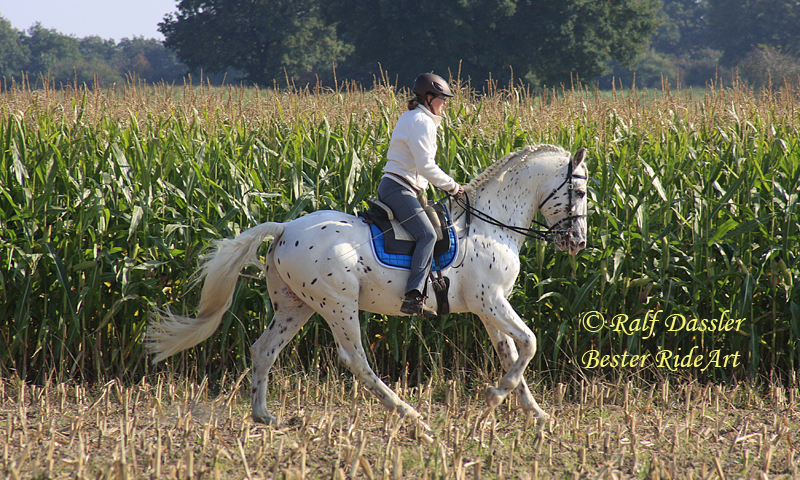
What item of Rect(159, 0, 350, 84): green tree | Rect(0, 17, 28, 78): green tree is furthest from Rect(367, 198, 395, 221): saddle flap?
Rect(0, 17, 28, 78): green tree

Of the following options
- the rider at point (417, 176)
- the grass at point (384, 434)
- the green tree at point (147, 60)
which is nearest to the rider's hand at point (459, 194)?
the rider at point (417, 176)

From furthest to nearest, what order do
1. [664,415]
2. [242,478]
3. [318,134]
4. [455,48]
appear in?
1. [455,48]
2. [318,134]
3. [664,415]
4. [242,478]

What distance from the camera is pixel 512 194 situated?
4570 mm

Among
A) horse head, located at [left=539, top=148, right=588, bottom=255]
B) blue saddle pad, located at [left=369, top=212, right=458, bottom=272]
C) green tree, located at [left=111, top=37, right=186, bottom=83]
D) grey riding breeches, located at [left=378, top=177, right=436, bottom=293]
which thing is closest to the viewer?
grey riding breeches, located at [left=378, top=177, right=436, bottom=293]

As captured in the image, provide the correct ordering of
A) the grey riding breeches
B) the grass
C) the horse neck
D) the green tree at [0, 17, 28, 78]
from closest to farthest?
the grass
the grey riding breeches
the horse neck
the green tree at [0, 17, 28, 78]

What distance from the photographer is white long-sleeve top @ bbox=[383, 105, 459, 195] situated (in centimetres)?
425

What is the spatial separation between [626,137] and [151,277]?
5.08 metres

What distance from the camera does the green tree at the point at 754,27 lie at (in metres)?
62.2

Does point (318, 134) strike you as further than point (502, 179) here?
Yes

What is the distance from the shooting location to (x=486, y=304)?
4.32 meters

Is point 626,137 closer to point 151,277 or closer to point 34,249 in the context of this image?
point 151,277

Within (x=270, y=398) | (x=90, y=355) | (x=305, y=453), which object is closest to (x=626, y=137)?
(x=270, y=398)

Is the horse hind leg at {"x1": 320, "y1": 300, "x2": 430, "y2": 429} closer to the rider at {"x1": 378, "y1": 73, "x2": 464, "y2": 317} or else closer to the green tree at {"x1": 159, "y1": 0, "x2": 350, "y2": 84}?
the rider at {"x1": 378, "y1": 73, "x2": 464, "y2": 317}

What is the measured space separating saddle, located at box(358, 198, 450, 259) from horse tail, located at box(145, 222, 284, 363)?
68 cm
